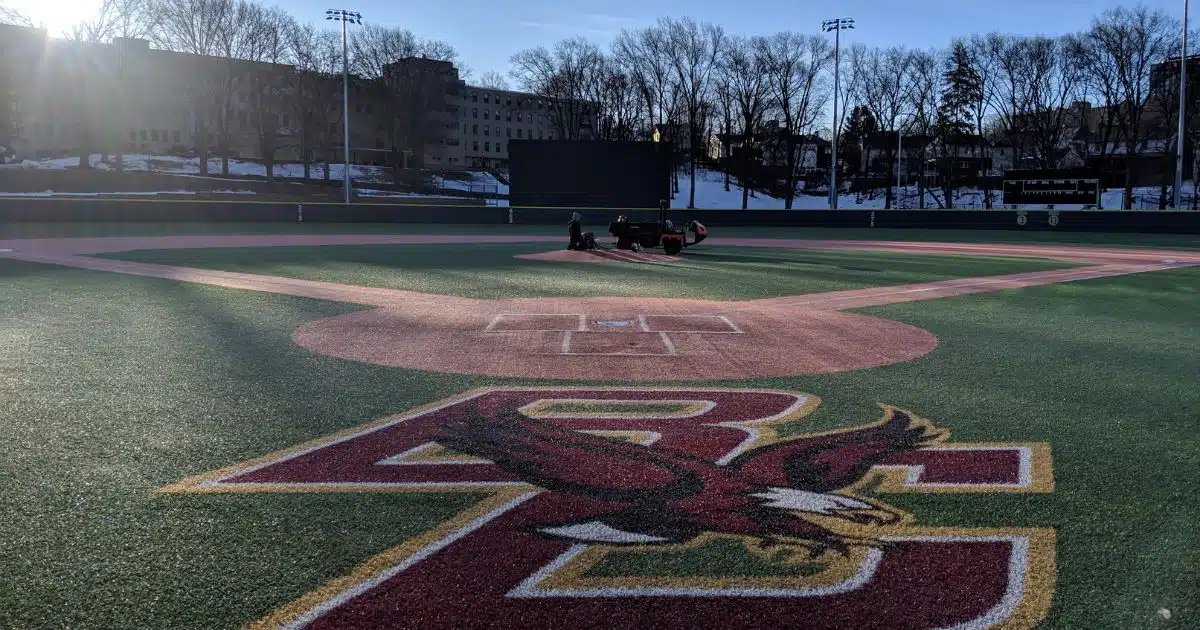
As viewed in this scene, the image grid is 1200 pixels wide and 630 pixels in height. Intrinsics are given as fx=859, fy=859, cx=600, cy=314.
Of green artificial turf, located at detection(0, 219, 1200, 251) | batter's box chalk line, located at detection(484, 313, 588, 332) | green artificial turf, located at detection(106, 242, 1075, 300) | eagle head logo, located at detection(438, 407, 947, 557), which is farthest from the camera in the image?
green artificial turf, located at detection(0, 219, 1200, 251)

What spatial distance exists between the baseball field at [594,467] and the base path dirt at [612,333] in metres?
0.08

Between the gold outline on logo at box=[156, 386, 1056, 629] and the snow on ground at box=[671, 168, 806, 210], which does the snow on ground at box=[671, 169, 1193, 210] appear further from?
the gold outline on logo at box=[156, 386, 1056, 629]

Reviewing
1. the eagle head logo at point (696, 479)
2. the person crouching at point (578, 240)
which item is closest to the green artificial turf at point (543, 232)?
the person crouching at point (578, 240)

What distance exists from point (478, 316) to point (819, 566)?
8.32m

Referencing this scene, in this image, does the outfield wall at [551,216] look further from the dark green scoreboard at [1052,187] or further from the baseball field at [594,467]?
the baseball field at [594,467]

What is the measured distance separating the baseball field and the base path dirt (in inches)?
3.1

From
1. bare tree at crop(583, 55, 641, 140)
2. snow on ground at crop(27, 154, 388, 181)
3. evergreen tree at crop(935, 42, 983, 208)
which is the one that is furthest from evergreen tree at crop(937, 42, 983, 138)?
snow on ground at crop(27, 154, 388, 181)

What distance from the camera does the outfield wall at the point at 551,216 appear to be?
3494 cm

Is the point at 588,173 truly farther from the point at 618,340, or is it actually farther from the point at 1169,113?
the point at 1169,113

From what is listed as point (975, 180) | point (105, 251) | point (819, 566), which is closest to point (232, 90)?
point (105, 251)

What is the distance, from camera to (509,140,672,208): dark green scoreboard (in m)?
42.3

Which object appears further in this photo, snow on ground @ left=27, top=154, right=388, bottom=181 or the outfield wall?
snow on ground @ left=27, top=154, right=388, bottom=181

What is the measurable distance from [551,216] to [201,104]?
50.5 meters

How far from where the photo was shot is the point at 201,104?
76.6 meters
